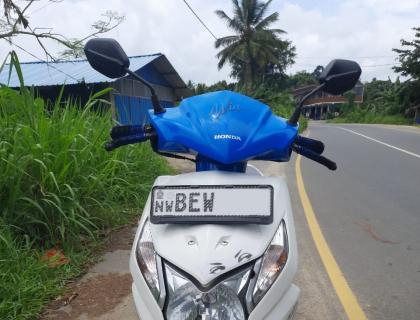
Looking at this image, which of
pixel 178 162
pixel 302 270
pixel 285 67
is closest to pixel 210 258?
pixel 302 270

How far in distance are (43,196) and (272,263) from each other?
9.47 feet

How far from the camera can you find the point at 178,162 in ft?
32.7

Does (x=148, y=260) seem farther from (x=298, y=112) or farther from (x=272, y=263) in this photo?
(x=298, y=112)

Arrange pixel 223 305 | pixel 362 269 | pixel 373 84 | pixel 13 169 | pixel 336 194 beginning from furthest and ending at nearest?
pixel 373 84 < pixel 336 194 < pixel 362 269 < pixel 13 169 < pixel 223 305

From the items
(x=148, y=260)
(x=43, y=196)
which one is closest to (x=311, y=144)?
(x=148, y=260)

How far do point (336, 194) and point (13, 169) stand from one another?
526 cm

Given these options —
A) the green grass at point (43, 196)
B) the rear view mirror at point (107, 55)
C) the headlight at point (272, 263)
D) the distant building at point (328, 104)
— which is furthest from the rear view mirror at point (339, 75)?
the distant building at point (328, 104)

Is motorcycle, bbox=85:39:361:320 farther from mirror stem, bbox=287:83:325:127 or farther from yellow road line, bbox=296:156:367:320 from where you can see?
yellow road line, bbox=296:156:367:320

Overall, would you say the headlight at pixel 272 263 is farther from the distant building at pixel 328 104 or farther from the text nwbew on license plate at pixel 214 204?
the distant building at pixel 328 104

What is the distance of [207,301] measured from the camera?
1.31m

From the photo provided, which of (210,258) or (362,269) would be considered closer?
(210,258)

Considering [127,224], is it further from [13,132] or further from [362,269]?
[362,269]

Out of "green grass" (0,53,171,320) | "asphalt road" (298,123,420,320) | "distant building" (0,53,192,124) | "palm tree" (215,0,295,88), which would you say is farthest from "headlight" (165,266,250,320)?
"palm tree" (215,0,295,88)

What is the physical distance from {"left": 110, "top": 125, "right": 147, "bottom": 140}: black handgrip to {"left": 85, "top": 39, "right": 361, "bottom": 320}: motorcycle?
20cm
